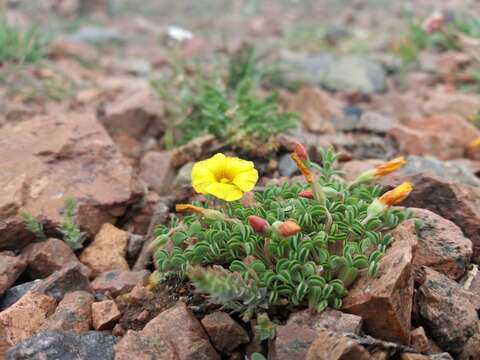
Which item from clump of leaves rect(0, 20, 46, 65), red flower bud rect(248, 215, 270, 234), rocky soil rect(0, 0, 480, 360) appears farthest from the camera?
clump of leaves rect(0, 20, 46, 65)

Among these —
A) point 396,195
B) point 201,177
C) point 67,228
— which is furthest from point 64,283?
point 396,195

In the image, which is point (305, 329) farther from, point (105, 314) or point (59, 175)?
point (59, 175)

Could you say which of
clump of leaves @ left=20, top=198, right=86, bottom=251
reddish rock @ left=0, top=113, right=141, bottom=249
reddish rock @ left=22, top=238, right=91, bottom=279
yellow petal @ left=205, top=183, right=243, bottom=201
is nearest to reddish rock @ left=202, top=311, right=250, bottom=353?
yellow petal @ left=205, top=183, right=243, bottom=201

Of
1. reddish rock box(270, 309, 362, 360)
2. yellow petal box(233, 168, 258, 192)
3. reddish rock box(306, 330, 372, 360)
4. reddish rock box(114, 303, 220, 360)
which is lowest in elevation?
reddish rock box(114, 303, 220, 360)

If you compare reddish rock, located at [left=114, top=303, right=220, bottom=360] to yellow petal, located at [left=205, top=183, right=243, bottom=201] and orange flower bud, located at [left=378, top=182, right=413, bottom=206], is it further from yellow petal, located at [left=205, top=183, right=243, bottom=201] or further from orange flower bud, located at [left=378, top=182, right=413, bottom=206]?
orange flower bud, located at [left=378, top=182, right=413, bottom=206]

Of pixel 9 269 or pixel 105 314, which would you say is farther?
pixel 9 269

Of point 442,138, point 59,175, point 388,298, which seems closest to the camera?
point 388,298

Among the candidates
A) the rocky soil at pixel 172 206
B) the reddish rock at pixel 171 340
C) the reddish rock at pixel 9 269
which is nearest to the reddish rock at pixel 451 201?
the rocky soil at pixel 172 206
